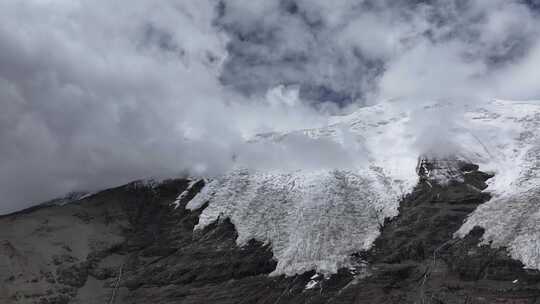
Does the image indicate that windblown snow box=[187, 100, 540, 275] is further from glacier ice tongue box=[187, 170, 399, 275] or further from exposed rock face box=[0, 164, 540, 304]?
exposed rock face box=[0, 164, 540, 304]

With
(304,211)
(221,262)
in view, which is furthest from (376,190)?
(221,262)

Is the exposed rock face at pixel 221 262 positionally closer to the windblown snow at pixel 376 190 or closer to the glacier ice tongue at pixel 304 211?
the glacier ice tongue at pixel 304 211

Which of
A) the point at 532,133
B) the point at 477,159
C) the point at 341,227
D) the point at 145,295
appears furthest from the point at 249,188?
the point at 532,133

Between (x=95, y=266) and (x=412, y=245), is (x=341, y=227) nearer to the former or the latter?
(x=412, y=245)

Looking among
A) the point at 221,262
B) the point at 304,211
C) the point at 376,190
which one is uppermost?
the point at 376,190

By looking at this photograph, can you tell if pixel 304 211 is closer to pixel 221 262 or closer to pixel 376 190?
pixel 376 190

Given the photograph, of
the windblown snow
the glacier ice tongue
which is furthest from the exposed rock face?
the windblown snow

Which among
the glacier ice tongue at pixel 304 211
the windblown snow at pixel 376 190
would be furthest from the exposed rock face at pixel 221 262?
the windblown snow at pixel 376 190
